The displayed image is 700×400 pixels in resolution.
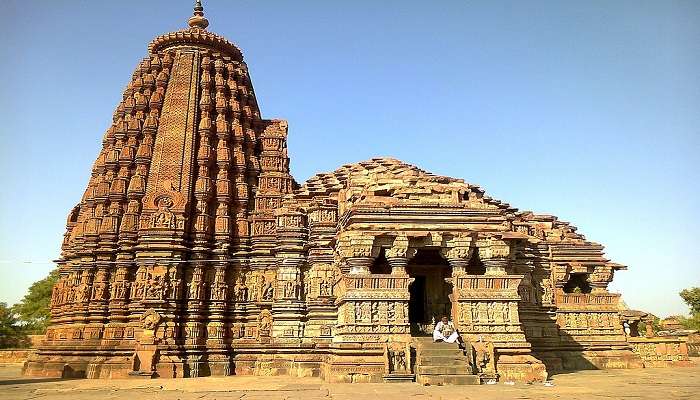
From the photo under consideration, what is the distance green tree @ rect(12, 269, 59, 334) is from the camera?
42472 millimetres

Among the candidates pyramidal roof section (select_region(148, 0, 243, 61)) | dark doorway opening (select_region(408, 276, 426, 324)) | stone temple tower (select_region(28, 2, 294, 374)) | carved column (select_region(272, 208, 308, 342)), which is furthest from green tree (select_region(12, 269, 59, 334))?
dark doorway opening (select_region(408, 276, 426, 324))

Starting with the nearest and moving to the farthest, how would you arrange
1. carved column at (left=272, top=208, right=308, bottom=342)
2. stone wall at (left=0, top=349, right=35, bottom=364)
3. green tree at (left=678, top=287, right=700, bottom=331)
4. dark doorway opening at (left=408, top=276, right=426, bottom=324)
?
dark doorway opening at (left=408, top=276, right=426, bottom=324) → carved column at (left=272, top=208, right=308, bottom=342) → stone wall at (left=0, top=349, right=35, bottom=364) → green tree at (left=678, top=287, right=700, bottom=331)

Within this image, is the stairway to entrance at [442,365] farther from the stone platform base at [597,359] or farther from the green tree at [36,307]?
the green tree at [36,307]

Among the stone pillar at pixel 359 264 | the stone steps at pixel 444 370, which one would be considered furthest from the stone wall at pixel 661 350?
the stone pillar at pixel 359 264

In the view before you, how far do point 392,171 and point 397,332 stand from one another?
9332 millimetres

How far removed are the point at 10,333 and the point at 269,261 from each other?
3067 cm

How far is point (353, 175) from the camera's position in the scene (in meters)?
22.4

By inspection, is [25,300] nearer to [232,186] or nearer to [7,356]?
[7,356]

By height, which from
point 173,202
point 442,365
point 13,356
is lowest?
point 13,356

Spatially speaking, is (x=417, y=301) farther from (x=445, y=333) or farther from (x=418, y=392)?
(x=418, y=392)

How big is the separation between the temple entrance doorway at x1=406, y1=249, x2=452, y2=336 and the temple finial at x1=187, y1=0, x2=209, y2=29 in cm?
1913

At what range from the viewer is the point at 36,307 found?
43.1m

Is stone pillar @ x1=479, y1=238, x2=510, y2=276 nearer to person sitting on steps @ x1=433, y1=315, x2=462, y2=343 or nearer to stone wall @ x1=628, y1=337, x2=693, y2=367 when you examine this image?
person sitting on steps @ x1=433, y1=315, x2=462, y2=343

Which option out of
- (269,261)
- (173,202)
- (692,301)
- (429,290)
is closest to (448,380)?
(429,290)
